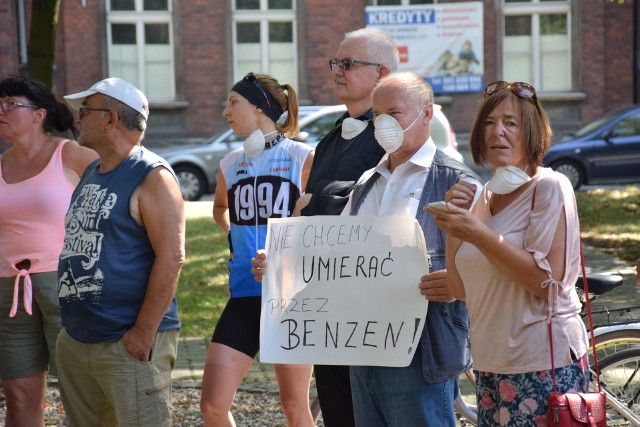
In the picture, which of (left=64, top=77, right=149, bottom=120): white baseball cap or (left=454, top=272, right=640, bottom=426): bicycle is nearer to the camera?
(left=64, top=77, right=149, bottom=120): white baseball cap

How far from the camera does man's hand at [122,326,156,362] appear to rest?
420 cm

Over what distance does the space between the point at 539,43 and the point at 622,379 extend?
21716 millimetres

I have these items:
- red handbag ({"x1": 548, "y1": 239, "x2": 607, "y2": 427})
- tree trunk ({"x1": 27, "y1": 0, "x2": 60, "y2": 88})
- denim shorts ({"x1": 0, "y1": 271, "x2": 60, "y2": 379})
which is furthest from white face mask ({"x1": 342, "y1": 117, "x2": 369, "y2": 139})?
tree trunk ({"x1": 27, "y1": 0, "x2": 60, "y2": 88})

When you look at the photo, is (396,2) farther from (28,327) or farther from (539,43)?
(28,327)

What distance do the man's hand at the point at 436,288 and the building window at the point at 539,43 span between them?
23.0m

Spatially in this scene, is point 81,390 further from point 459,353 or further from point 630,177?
point 630,177

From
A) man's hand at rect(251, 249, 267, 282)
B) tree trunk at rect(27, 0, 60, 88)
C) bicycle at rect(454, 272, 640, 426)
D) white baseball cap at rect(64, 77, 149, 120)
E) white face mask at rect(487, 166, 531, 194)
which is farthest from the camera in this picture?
tree trunk at rect(27, 0, 60, 88)

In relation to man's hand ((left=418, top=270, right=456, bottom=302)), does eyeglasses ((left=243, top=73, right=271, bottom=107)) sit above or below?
above

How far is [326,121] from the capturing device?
59.3 feet

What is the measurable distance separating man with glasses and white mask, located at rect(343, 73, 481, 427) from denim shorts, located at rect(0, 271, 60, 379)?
177 cm

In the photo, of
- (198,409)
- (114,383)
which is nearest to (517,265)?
(114,383)

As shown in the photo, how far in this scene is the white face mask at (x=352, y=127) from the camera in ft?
13.9

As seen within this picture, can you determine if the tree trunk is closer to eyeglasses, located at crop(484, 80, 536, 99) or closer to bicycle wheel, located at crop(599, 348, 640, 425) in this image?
bicycle wheel, located at crop(599, 348, 640, 425)

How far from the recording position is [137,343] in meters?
4.20
